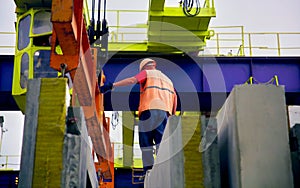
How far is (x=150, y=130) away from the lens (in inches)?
325

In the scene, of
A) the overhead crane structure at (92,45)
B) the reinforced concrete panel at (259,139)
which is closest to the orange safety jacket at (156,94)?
the overhead crane structure at (92,45)

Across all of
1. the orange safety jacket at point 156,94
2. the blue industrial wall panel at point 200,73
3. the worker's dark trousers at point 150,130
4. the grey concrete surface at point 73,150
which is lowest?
the grey concrete surface at point 73,150

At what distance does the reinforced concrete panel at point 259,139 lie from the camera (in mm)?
3029

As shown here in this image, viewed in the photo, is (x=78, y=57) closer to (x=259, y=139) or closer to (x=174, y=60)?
(x=259, y=139)

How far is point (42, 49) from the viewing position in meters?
11.1

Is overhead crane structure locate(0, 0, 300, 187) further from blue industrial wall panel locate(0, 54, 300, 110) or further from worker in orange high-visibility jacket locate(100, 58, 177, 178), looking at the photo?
worker in orange high-visibility jacket locate(100, 58, 177, 178)

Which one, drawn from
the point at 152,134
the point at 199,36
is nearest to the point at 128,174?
the point at 199,36

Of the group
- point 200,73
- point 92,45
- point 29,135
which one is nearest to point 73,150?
point 29,135

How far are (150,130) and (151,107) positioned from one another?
0.38 m

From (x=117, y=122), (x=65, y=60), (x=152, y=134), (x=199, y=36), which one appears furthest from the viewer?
(x=117, y=122)

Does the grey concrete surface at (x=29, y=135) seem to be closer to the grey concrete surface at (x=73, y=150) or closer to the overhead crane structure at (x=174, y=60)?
the grey concrete surface at (x=73, y=150)

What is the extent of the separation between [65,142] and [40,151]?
17cm

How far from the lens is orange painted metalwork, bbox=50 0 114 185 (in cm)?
505

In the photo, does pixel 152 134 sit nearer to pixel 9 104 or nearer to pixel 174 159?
pixel 174 159
